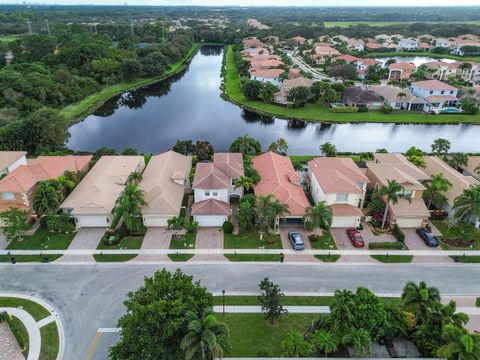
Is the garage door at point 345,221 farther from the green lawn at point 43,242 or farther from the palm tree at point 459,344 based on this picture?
the green lawn at point 43,242

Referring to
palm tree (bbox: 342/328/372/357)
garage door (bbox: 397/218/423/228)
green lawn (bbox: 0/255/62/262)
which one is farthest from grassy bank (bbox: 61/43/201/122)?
palm tree (bbox: 342/328/372/357)

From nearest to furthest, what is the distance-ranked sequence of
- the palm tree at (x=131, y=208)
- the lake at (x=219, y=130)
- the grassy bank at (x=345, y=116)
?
the palm tree at (x=131, y=208) < the lake at (x=219, y=130) < the grassy bank at (x=345, y=116)

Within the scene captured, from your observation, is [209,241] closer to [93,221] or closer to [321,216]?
[321,216]

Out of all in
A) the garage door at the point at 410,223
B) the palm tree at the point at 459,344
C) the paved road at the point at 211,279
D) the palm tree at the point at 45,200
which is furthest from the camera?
the garage door at the point at 410,223

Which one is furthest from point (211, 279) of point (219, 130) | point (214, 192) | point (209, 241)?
point (219, 130)

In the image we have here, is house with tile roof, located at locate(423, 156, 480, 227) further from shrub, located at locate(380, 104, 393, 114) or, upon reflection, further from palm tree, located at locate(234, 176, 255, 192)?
shrub, located at locate(380, 104, 393, 114)

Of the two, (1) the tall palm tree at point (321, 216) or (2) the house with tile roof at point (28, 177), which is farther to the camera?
(2) the house with tile roof at point (28, 177)

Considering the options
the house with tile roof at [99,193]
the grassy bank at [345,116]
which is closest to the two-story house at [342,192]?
the house with tile roof at [99,193]
